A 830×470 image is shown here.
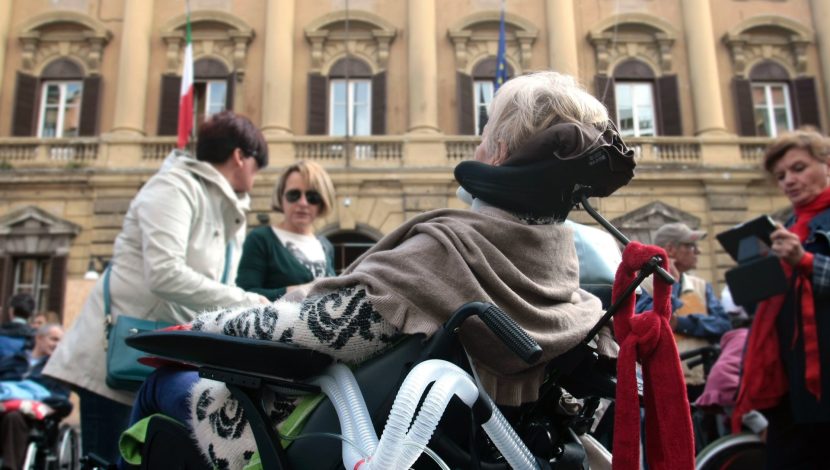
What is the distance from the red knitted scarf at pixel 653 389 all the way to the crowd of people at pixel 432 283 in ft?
0.48

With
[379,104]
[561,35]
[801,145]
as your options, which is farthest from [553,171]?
[561,35]

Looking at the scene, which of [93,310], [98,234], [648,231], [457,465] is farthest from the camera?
[98,234]

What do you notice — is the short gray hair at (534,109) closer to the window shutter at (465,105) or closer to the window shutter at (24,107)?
the window shutter at (465,105)

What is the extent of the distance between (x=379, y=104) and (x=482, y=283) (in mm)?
13979

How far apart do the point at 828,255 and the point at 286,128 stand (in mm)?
12807

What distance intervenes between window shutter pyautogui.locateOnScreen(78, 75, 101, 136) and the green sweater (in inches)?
527

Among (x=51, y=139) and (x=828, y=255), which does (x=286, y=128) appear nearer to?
(x=51, y=139)

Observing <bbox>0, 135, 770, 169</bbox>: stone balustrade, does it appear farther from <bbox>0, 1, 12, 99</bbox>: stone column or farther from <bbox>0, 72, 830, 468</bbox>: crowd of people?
<bbox>0, 72, 830, 468</bbox>: crowd of people

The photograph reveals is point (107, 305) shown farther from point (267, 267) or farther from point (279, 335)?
point (279, 335)

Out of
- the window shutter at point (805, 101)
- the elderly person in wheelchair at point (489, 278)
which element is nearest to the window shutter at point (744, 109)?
the window shutter at point (805, 101)

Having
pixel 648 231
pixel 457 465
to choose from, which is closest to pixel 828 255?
pixel 457 465

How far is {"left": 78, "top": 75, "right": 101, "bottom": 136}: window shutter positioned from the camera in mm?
15000

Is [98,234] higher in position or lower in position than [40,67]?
lower

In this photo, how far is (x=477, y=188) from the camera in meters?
1.54
